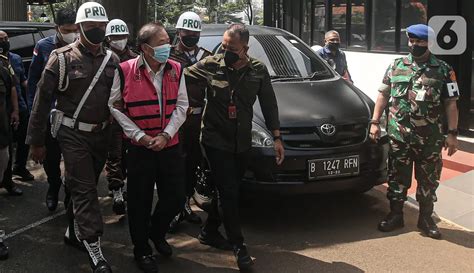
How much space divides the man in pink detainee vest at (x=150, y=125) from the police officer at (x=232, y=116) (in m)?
0.26

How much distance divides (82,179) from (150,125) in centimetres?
58

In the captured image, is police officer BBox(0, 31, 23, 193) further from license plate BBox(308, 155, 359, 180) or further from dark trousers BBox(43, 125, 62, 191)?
license plate BBox(308, 155, 359, 180)

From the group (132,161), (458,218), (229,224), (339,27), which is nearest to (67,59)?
(132,161)

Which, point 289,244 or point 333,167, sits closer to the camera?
point 289,244

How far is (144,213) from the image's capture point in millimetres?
3793

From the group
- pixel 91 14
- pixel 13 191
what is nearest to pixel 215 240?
pixel 91 14

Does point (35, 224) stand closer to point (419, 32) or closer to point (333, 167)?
point (333, 167)

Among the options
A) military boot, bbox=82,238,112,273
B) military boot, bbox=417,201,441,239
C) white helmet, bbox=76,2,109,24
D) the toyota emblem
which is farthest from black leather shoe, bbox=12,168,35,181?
military boot, bbox=417,201,441,239

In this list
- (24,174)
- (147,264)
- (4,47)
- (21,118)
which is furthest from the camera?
(24,174)

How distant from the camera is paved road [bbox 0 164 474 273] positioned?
3.92 m

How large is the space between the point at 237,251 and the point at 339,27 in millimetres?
8912

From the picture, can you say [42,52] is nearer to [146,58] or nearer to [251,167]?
[146,58]

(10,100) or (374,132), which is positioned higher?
(10,100)

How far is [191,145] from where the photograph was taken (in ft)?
14.9
